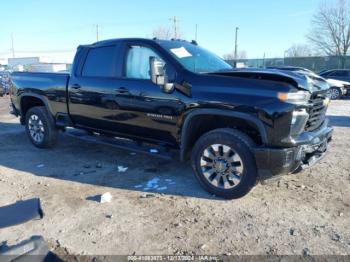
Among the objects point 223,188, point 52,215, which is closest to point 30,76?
point 52,215

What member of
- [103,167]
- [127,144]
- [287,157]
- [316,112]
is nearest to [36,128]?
[103,167]

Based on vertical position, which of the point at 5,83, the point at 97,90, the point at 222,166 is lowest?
the point at 222,166

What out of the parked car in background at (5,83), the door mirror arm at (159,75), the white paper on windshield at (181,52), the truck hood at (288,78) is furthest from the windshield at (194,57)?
the parked car in background at (5,83)

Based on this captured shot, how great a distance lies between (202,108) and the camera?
4.36m

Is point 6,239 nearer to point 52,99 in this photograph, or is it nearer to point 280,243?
point 280,243

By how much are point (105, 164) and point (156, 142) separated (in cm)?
125

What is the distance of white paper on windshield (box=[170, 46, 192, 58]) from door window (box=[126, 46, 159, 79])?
0.94 ft

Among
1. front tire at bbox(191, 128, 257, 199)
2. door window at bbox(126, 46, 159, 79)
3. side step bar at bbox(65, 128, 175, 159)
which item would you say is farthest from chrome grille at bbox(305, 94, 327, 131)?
door window at bbox(126, 46, 159, 79)

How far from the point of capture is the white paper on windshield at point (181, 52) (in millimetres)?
4884

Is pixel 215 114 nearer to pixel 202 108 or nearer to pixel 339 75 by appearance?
pixel 202 108

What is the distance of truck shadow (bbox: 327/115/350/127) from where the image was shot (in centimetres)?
938

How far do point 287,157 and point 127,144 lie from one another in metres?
2.56

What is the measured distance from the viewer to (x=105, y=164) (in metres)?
5.93

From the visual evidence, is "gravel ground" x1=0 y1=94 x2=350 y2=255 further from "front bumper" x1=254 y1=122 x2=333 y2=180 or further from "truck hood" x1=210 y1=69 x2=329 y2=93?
"truck hood" x1=210 y1=69 x2=329 y2=93
